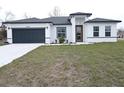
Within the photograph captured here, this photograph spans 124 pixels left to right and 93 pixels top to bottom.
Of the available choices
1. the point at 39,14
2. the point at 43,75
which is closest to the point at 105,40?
the point at 43,75

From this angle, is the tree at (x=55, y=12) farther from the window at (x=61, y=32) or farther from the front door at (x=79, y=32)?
the front door at (x=79, y=32)

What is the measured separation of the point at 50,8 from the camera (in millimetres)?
62531

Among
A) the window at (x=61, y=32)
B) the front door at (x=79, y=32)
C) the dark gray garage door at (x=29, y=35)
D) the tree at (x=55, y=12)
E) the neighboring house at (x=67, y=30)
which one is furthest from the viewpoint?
the tree at (x=55, y=12)

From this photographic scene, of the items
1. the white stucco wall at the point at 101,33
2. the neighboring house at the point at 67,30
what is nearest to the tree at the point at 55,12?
the neighboring house at the point at 67,30

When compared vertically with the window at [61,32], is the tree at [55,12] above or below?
above

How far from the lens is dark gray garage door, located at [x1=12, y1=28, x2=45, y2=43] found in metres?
32.8

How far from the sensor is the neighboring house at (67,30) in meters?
32.5

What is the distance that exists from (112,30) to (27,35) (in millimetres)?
12154

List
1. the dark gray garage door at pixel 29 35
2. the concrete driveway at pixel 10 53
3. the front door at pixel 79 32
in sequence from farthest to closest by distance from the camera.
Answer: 1. the front door at pixel 79 32
2. the dark gray garage door at pixel 29 35
3. the concrete driveway at pixel 10 53

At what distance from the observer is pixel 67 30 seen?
3366 cm

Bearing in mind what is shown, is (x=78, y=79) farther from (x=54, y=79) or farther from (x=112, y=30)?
(x=112, y=30)

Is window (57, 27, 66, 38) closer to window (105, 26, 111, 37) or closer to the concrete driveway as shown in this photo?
window (105, 26, 111, 37)
